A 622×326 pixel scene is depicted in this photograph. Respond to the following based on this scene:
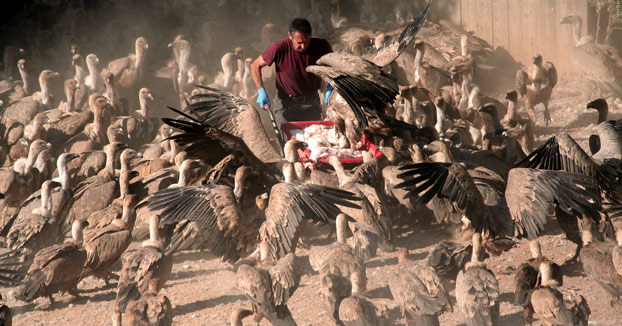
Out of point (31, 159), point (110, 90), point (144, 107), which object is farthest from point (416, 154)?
point (110, 90)

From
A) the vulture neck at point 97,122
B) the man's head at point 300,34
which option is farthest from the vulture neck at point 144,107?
the man's head at point 300,34

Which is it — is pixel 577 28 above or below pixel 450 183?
above

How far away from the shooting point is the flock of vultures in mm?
5430

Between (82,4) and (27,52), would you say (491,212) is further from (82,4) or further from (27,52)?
(82,4)

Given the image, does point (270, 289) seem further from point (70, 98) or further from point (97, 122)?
point (70, 98)

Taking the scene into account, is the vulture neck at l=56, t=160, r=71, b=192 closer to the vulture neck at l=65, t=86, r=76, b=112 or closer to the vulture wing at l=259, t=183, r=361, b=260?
the vulture wing at l=259, t=183, r=361, b=260

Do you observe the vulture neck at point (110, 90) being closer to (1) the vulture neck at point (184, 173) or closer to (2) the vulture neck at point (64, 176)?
(2) the vulture neck at point (64, 176)

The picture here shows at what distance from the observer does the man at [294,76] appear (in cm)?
881

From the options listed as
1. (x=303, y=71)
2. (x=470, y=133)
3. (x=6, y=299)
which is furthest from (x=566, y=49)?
(x=6, y=299)

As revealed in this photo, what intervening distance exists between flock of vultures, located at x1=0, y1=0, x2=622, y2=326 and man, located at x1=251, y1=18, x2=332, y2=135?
63cm

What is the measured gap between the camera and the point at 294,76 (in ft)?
29.3

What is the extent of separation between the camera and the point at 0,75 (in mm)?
14281

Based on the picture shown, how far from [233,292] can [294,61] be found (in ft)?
10.5

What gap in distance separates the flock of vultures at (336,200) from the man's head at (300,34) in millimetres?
726
